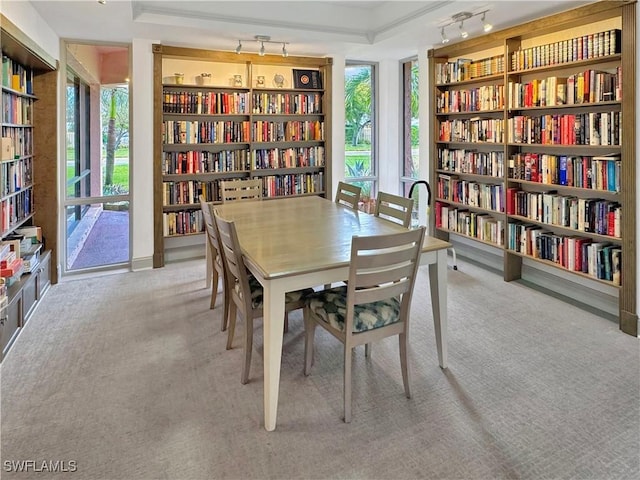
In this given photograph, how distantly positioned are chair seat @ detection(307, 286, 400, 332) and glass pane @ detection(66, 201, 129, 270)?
10.8ft

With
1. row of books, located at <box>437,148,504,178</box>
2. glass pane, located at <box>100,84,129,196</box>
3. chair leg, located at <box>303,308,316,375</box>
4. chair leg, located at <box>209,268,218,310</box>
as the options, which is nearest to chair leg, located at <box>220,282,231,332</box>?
chair leg, located at <box>209,268,218,310</box>

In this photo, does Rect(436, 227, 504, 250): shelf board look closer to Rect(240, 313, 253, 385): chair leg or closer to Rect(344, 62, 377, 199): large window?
Rect(344, 62, 377, 199): large window

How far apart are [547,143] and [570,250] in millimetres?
939

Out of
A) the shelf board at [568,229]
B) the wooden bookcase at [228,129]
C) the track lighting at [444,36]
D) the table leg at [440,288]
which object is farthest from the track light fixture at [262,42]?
the table leg at [440,288]

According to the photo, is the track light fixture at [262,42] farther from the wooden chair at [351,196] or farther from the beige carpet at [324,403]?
the beige carpet at [324,403]

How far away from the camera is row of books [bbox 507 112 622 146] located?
3416 mm

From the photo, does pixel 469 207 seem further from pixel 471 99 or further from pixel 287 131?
pixel 287 131

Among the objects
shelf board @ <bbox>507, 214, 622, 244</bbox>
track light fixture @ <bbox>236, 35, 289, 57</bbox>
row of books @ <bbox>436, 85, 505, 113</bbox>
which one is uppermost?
track light fixture @ <bbox>236, 35, 289, 57</bbox>

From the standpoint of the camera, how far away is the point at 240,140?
5.44 meters

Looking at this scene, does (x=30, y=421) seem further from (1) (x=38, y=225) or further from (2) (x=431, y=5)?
(2) (x=431, y=5)

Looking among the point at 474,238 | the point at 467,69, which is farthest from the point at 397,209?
the point at 467,69

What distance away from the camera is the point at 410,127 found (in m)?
6.34

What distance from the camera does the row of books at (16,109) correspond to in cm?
343

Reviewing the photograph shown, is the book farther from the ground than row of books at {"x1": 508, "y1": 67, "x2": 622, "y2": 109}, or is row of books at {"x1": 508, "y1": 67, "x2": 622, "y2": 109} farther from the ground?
the book
